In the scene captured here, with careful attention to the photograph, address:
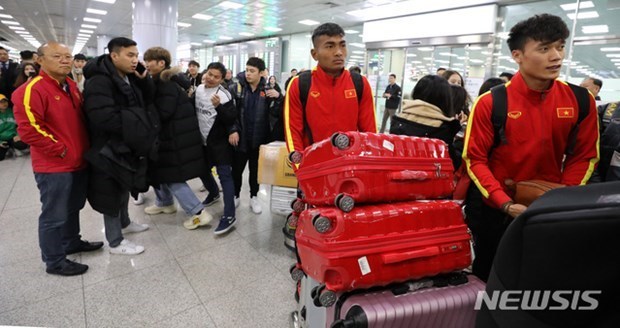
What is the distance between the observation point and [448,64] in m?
10.0

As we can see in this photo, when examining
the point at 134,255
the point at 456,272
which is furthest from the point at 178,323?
the point at 456,272

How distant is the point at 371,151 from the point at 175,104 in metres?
2.33

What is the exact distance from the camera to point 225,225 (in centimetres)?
331

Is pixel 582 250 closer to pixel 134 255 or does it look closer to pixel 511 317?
pixel 511 317

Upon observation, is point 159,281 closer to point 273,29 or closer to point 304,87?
point 304,87

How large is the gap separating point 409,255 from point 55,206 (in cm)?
242

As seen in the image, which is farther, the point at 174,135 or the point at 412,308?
the point at 174,135

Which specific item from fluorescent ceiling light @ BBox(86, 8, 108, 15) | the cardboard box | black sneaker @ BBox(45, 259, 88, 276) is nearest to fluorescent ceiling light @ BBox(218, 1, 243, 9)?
fluorescent ceiling light @ BBox(86, 8, 108, 15)

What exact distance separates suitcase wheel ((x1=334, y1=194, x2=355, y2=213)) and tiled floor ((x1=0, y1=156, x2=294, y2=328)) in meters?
1.23

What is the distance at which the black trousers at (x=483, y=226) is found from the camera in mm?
1675

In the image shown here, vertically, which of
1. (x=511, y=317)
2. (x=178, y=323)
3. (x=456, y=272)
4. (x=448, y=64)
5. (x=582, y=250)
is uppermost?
(x=448, y=64)

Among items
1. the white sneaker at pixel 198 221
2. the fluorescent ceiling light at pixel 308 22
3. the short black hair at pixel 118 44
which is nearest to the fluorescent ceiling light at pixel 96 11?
the fluorescent ceiling light at pixel 308 22

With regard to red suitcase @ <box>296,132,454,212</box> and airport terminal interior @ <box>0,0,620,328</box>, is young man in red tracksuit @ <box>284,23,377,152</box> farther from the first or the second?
airport terminal interior @ <box>0,0,620,328</box>

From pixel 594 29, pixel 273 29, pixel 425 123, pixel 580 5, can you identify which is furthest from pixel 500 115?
pixel 273 29
